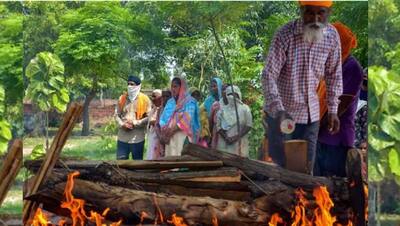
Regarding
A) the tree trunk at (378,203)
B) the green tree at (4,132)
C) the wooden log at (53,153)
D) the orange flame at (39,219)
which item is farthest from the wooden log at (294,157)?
the green tree at (4,132)

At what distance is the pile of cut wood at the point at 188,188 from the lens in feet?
22.2

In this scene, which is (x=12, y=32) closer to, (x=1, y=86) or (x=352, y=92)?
(x=1, y=86)

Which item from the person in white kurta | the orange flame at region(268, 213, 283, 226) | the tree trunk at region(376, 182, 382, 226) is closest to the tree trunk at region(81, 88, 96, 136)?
the person in white kurta

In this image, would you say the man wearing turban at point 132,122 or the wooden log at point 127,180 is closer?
the wooden log at point 127,180

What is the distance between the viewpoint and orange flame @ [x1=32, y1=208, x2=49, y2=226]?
22.6 feet

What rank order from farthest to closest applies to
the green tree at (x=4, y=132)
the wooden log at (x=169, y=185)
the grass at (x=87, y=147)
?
1. the green tree at (x=4, y=132)
2. the grass at (x=87, y=147)
3. the wooden log at (x=169, y=185)

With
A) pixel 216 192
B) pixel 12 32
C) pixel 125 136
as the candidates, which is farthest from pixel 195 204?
pixel 12 32

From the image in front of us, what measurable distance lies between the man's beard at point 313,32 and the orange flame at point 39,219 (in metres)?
2.25

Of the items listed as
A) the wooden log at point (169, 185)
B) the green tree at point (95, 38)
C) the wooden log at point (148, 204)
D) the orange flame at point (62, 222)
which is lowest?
the orange flame at point (62, 222)

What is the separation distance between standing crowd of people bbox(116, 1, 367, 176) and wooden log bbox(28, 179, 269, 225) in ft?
1.14

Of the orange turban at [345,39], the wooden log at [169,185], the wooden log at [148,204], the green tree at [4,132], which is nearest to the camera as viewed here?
the wooden log at [148,204]

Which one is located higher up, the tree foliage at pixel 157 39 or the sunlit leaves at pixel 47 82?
the tree foliage at pixel 157 39

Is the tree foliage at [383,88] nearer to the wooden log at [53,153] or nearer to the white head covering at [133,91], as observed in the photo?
the white head covering at [133,91]

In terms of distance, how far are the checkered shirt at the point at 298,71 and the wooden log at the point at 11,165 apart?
70.5 inches
